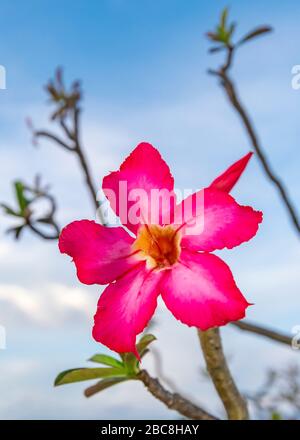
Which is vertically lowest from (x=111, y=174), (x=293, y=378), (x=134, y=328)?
(x=293, y=378)

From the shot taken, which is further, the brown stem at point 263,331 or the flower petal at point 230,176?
the brown stem at point 263,331

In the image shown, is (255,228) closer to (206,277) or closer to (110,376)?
(206,277)

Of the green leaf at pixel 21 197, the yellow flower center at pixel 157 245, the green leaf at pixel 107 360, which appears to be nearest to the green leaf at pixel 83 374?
the green leaf at pixel 107 360

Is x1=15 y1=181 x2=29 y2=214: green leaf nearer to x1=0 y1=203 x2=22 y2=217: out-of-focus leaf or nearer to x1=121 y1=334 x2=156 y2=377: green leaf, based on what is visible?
x1=0 y1=203 x2=22 y2=217: out-of-focus leaf

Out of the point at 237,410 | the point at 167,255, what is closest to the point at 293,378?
the point at 237,410

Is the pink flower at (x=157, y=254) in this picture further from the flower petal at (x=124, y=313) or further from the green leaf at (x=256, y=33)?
the green leaf at (x=256, y=33)
